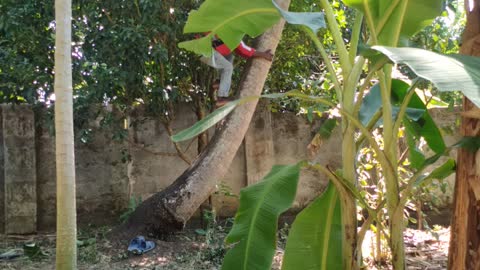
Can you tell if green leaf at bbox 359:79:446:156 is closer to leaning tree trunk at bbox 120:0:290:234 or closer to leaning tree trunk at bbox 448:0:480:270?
leaning tree trunk at bbox 448:0:480:270

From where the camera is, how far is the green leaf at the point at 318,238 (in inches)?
101

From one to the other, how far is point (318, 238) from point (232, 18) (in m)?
1.33

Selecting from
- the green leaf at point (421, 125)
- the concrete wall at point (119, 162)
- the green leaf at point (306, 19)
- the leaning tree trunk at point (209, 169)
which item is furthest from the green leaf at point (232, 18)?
the concrete wall at point (119, 162)

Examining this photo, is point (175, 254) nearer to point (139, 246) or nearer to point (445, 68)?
point (139, 246)

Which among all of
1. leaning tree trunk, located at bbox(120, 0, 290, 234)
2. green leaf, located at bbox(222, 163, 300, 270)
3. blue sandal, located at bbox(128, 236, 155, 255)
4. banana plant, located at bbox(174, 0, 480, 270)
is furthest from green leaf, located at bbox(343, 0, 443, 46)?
blue sandal, located at bbox(128, 236, 155, 255)

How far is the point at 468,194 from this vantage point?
197 centimetres

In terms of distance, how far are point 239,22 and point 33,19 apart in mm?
3480

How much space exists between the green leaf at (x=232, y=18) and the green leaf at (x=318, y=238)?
3.46 ft

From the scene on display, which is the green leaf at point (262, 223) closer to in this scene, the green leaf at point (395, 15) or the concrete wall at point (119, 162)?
the green leaf at point (395, 15)

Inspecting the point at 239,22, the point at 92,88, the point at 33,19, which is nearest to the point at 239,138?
the point at 92,88

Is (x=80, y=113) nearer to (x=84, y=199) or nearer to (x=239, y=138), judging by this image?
(x=84, y=199)

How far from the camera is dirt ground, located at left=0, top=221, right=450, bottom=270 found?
4445mm

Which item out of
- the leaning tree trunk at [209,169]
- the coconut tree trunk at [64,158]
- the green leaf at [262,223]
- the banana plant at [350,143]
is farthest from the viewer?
the leaning tree trunk at [209,169]

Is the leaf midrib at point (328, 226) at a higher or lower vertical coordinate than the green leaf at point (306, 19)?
lower
